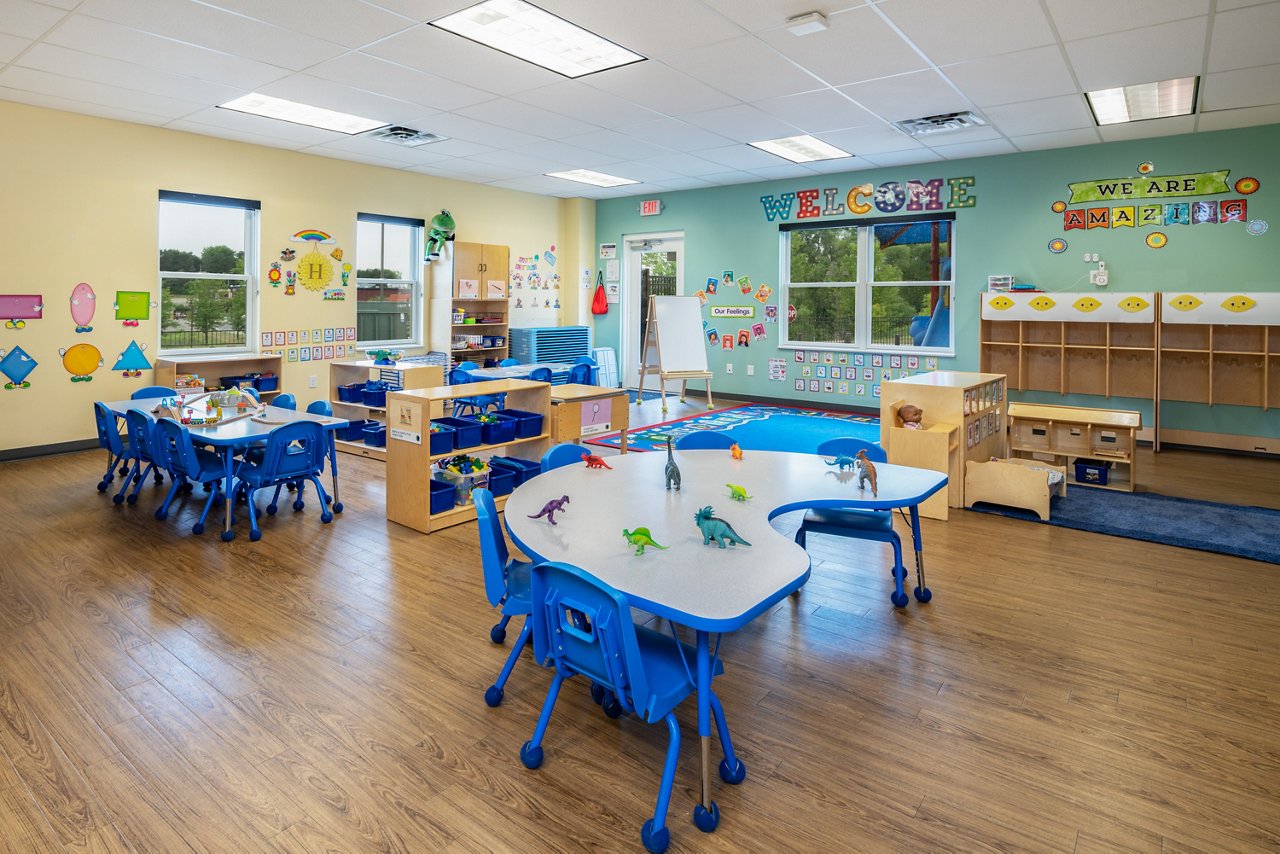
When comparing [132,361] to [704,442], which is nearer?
[704,442]

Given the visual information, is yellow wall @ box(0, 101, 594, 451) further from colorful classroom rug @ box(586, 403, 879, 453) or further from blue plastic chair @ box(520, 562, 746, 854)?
blue plastic chair @ box(520, 562, 746, 854)

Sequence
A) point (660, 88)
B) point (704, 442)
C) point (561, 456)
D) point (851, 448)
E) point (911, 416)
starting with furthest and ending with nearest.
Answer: point (660, 88) < point (911, 416) < point (704, 442) < point (851, 448) < point (561, 456)

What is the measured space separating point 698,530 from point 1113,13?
398 cm

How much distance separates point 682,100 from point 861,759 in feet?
16.8

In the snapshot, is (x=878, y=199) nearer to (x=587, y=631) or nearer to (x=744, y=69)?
(x=744, y=69)

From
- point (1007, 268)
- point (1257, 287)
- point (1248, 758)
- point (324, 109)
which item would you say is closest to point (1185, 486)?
point (1257, 287)

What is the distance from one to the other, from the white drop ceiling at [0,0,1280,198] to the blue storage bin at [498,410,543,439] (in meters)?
2.38

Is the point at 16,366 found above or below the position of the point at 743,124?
below

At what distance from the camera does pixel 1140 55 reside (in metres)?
4.81

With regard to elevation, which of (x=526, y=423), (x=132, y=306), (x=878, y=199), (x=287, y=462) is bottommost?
(x=287, y=462)

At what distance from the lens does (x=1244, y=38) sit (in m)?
4.53

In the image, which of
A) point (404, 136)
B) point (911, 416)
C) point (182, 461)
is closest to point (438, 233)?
point (404, 136)

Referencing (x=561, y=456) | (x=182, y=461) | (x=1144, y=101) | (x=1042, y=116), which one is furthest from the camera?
(x=1042, y=116)

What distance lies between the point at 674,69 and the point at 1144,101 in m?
3.88
